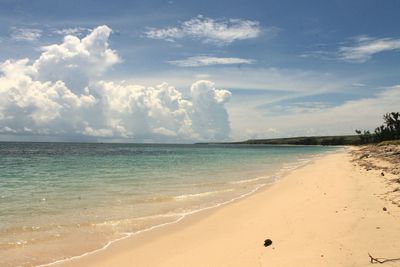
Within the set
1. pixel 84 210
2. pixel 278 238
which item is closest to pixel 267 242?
pixel 278 238

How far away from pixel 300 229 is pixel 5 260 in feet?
25.1

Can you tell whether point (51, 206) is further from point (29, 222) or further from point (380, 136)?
point (380, 136)

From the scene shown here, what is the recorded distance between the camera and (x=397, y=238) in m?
8.50

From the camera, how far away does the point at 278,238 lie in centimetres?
981

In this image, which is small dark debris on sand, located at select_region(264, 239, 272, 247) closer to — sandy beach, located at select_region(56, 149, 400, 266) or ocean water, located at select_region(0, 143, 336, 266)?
sandy beach, located at select_region(56, 149, 400, 266)

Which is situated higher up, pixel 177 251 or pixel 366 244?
pixel 366 244

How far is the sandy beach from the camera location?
806 centimetres

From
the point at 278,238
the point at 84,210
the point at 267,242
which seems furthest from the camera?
the point at 84,210

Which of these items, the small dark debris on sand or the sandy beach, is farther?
the small dark debris on sand

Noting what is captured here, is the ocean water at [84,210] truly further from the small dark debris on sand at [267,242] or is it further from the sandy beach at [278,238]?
the small dark debris on sand at [267,242]

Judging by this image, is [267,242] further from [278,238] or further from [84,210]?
[84,210]

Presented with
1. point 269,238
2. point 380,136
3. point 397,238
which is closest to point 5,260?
point 269,238

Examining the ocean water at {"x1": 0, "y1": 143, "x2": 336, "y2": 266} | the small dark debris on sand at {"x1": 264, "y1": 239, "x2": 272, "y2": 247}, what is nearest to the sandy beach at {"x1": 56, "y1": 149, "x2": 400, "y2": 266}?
the small dark debris on sand at {"x1": 264, "y1": 239, "x2": 272, "y2": 247}

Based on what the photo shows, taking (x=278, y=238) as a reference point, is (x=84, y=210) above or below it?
below
